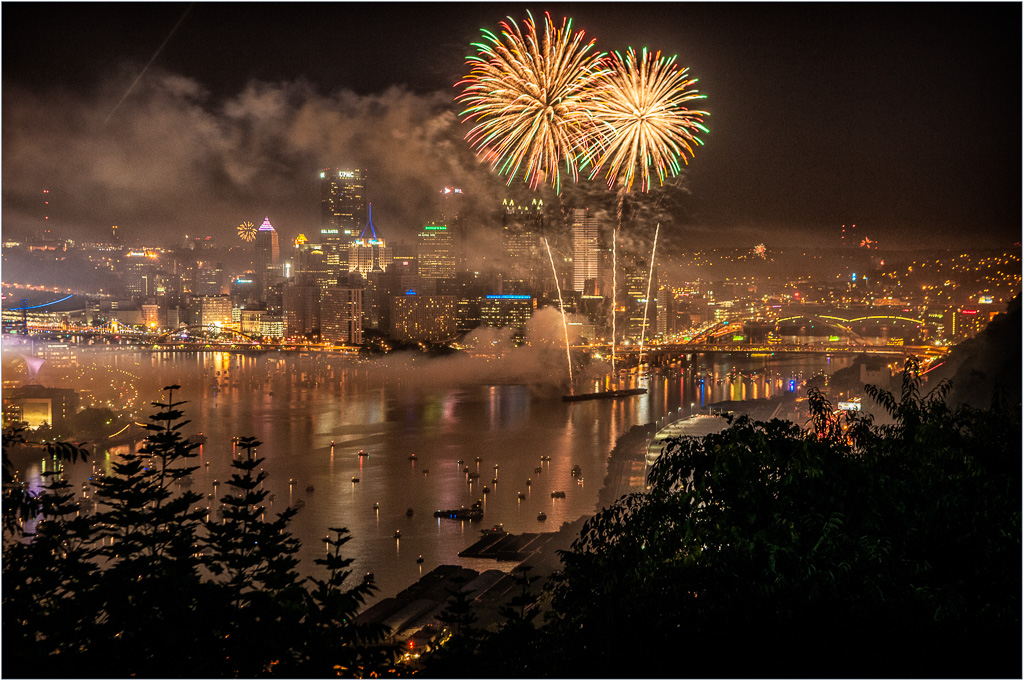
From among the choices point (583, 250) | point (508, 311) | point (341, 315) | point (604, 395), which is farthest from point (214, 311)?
point (604, 395)

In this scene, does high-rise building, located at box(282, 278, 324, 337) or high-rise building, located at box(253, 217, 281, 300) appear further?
high-rise building, located at box(253, 217, 281, 300)

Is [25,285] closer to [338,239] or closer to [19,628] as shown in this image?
[338,239]

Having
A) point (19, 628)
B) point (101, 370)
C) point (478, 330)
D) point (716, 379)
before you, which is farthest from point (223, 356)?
point (19, 628)

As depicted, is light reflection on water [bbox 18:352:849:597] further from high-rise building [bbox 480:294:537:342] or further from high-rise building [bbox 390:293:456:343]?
high-rise building [bbox 480:294:537:342]

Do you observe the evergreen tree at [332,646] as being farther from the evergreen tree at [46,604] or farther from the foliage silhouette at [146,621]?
the evergreen tree at [46,604]

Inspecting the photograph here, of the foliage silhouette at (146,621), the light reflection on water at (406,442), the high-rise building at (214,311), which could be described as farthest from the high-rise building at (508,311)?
the foliage silhouette at (146,621)

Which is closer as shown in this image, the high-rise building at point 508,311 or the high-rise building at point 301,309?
the high-rise building at point 508,311

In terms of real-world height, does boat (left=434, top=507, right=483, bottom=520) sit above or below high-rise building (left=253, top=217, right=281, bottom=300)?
below

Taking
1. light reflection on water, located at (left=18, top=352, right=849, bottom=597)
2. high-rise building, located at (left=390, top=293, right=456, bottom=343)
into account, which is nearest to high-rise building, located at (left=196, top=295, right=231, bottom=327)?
high-rise building, located at (left=390, top=293, right=456, bottom=343)
